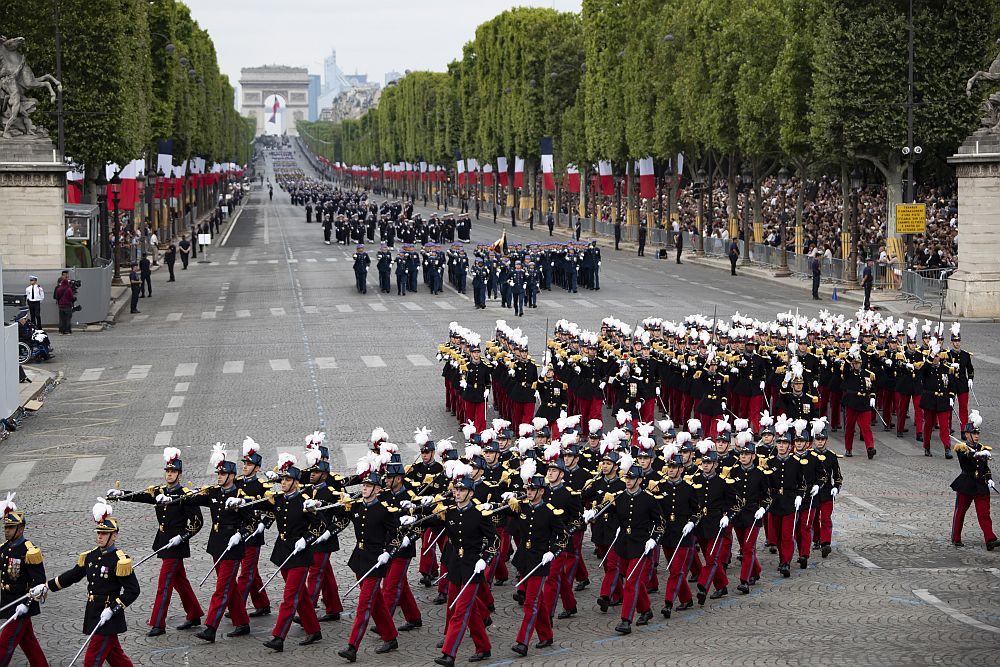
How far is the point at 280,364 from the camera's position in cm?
3438

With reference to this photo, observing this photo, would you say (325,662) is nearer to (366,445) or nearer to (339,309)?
(366,445)

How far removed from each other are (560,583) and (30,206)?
31.8m

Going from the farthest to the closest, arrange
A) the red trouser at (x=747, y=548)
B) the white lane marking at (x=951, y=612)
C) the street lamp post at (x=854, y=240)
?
the street lamp post at (x=854, y=240) → the red trouser at (x=747, y=548) → the white lane marking at (x=951, y=612)

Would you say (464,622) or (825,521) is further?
(825,521)

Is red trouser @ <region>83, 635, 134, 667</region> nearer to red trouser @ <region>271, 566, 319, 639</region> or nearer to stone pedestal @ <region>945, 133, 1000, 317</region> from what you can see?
red trouser @ <region>271, 566, 319, 639</region>

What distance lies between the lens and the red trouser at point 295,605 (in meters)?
13.9

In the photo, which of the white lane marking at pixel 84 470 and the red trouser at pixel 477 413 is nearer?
the white lane marking at pixel 84 470

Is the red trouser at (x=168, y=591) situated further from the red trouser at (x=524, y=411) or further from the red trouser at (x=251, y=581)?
the red trouser at (x=524, y=411)

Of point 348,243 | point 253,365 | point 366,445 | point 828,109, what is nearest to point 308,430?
point 366,445

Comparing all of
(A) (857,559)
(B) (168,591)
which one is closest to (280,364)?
(A) (857,559)

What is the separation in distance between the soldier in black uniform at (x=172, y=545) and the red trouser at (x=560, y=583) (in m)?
3.36

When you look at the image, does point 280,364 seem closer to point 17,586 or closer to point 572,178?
point 17,586

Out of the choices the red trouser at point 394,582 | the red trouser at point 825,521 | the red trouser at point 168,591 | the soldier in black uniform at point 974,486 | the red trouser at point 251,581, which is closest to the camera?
the red trouser at point 394,582

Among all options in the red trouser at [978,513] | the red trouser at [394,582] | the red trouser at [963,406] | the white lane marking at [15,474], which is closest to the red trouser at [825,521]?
the red trouser at [978,513]
